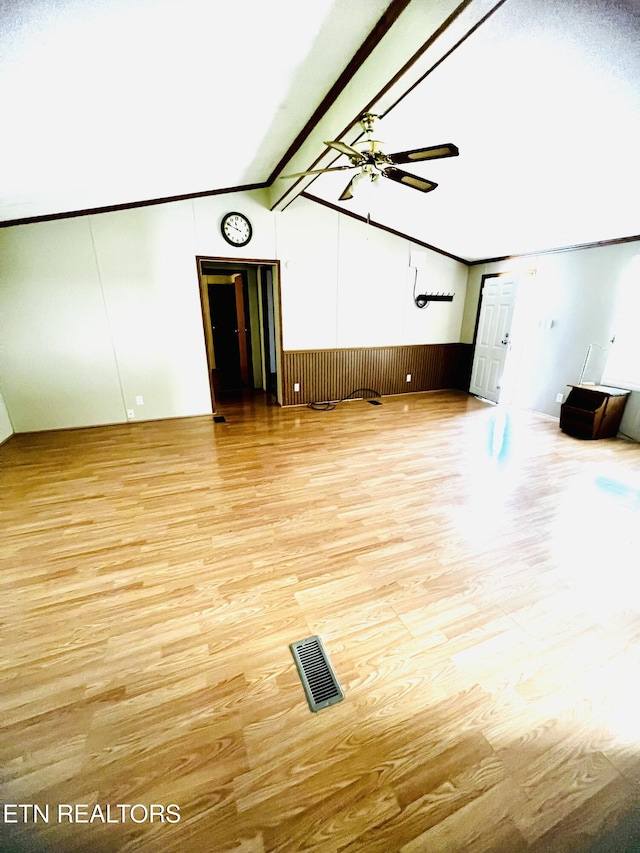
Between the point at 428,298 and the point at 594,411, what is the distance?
3109mm

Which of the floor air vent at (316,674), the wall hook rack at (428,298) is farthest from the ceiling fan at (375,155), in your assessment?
the wall hook rack at (428,298)

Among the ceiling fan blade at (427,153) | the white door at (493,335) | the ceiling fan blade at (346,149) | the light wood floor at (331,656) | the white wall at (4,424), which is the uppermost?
the ceiling fan blade at (346,149)

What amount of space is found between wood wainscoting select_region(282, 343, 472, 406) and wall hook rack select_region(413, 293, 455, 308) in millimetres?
731

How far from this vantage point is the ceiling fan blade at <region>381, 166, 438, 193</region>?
2428 millimetres

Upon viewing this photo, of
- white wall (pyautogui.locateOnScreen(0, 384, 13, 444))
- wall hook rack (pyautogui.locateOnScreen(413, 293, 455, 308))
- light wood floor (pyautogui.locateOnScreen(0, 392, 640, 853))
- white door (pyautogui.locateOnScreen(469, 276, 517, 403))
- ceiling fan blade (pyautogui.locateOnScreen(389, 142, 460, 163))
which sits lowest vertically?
light wood floor (pyautogui.locateOnScreen(0, 392, 640, 853))

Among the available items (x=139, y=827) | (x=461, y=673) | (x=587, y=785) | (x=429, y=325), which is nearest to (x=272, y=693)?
(x=139, y=827)

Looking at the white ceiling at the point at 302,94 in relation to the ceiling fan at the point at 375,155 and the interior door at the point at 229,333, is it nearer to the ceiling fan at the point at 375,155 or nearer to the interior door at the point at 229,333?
the ceiling fan at the point at 375,155

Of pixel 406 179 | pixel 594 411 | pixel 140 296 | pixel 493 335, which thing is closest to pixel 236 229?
pixel 140 296

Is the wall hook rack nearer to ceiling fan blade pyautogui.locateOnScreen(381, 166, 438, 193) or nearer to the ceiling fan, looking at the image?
ceiling fan blade pyautogui.locateOnScreen(381, 166, 438, 193)

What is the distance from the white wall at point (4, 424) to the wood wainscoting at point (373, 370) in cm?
349

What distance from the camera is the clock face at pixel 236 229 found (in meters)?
4.36

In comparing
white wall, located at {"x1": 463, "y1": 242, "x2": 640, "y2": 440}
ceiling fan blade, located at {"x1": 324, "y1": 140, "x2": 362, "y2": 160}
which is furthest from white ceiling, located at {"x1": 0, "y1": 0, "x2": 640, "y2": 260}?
white wall, located at {"x1": 463, "y1": 242, "x2": 640, "y2": 440}

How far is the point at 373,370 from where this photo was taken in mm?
5809

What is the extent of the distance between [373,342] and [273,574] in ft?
14.9
